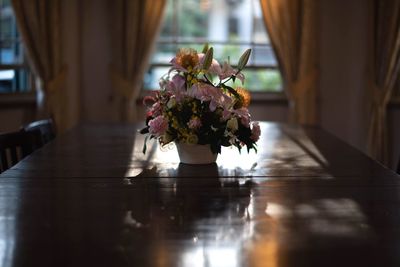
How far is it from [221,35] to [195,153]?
10.7 feet

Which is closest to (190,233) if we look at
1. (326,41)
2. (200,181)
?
(200,181)

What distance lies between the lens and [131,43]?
205 inches

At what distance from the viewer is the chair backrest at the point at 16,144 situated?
8.73 feet

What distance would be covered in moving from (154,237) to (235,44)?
4.24 metres

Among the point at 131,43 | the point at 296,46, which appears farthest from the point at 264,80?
the point at 131,43

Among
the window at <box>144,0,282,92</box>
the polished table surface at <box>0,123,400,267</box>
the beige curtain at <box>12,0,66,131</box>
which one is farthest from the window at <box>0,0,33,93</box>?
the polished table surface at <box>0,123,400,267</box>

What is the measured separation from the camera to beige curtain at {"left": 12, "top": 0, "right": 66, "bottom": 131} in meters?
4.99

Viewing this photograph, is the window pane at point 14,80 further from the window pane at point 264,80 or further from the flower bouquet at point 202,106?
the flower bouquet at point 202,106

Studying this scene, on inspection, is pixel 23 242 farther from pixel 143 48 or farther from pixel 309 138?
pixel 143 48

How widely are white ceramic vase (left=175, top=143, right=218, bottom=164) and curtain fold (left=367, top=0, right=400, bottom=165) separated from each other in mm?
2992

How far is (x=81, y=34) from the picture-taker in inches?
211

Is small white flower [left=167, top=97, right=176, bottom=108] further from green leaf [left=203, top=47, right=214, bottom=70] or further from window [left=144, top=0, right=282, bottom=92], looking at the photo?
window [left=144, top=0, right=282, bottom=92]

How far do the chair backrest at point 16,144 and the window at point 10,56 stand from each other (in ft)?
7.23

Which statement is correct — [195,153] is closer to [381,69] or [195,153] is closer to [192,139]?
[192,139]
